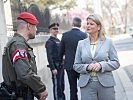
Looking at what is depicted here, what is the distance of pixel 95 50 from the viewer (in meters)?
4.93

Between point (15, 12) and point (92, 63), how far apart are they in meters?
4.61

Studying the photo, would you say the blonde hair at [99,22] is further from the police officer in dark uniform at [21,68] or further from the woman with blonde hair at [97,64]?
the police officer in dark uniform at [21,68]

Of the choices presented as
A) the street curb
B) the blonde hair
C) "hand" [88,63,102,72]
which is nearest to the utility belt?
"hand" [88,63,102,72]

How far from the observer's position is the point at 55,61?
781 centimetres

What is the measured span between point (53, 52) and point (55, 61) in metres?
0.20

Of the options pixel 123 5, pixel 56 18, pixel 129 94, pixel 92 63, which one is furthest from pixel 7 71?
pixel 123 5

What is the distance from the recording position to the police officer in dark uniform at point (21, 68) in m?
4.09

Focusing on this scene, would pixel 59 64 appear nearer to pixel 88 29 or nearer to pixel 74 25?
pixel 74 25

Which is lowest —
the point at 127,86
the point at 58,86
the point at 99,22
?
the point at 127,86

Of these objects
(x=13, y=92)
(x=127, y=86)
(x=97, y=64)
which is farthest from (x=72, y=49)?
(x=127, y=86)

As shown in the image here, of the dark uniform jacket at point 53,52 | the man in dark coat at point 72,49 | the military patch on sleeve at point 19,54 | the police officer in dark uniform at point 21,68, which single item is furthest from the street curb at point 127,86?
the military patch on sleeve at point 19,54

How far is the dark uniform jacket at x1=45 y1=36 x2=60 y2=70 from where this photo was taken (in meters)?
7.68

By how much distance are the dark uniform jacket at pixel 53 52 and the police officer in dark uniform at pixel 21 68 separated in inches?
131

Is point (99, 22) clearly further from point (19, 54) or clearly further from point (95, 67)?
point (19, 54)
